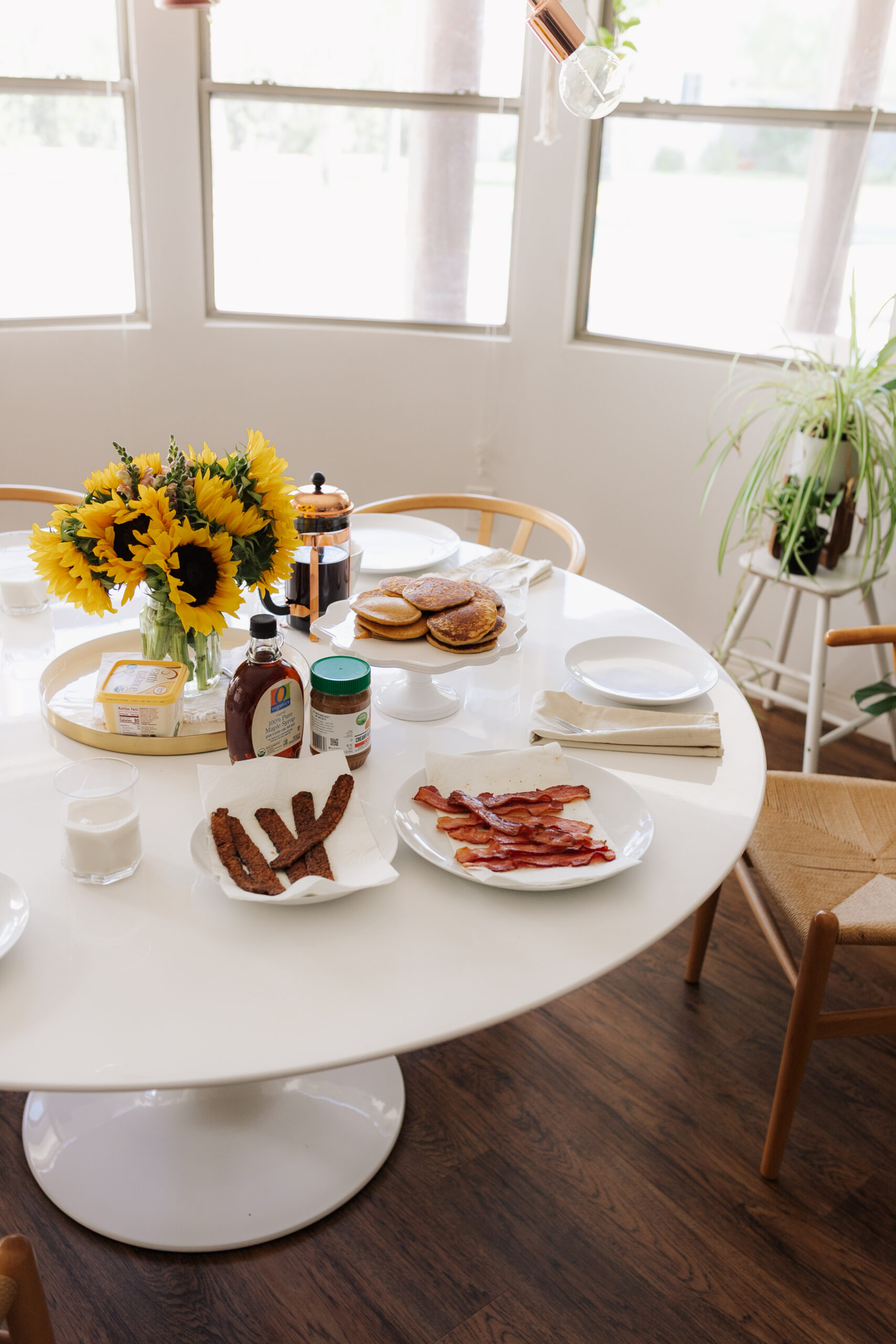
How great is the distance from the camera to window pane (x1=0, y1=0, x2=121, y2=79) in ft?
9.46

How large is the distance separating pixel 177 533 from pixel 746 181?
7.92ft

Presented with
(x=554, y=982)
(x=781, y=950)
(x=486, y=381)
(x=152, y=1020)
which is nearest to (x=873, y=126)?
(x=486, y=381)

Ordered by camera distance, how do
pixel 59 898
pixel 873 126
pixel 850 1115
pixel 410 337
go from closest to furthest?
pixel 59 898
pixel 850 1115
pixel 873 126
pixel 410 337

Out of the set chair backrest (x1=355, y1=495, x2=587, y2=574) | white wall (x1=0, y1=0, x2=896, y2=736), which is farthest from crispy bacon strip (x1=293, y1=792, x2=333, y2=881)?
white wall (x1=0, y1=0, x2=896, y2=736)

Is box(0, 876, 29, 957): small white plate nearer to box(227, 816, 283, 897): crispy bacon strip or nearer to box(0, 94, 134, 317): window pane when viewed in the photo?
box(227, 816, 283, 897): crispy bacon strip

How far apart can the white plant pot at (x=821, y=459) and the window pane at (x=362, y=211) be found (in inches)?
45.4

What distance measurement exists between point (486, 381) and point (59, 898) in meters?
2.56

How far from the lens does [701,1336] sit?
4.48 ft

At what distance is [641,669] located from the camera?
5.04 ft

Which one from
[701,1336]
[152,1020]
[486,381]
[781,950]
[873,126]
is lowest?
[701,1336]

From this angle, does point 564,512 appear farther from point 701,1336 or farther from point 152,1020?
point 152,1020

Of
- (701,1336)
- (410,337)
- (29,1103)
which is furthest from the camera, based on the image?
(410,337)

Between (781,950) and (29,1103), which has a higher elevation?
(781,950)

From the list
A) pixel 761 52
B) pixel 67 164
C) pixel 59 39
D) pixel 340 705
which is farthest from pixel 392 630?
pixel 59 39
